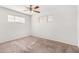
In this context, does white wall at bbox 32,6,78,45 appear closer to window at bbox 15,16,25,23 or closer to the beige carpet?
the beige carpet

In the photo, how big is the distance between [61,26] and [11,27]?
1.05 metres

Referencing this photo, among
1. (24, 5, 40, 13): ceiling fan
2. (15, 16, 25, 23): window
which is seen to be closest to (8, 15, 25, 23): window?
(15, 16, 25, 23): window

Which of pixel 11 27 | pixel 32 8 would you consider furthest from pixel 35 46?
pixel 32 8

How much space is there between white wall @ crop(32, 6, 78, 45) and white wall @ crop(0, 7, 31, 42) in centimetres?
16

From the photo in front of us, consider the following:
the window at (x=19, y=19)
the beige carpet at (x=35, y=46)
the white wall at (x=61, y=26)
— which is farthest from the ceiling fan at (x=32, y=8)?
the beige carpet at (x=35, y=46)

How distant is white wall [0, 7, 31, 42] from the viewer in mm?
1764

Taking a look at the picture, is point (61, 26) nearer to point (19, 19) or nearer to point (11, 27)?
point (19, 19)

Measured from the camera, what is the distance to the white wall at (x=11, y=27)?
1.76 metres

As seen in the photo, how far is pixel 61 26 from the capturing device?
183 centimetres

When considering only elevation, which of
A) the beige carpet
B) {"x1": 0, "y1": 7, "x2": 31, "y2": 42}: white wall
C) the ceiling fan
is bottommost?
the beige carpet

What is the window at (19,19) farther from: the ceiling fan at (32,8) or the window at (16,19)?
the ceiling fan at (32,8)
